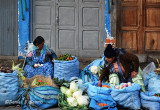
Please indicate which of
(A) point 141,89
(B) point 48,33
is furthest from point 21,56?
(A) point 141,89

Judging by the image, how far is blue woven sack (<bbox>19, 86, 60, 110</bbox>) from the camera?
17.2 feet

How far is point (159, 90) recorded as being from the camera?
5.34 m

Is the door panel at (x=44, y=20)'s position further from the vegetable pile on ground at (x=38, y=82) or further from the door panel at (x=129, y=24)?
the vegetable pile on ground at (x=38, y=82)

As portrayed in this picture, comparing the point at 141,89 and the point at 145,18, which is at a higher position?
the point at 145,18

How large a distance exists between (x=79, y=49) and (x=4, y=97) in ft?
13.9

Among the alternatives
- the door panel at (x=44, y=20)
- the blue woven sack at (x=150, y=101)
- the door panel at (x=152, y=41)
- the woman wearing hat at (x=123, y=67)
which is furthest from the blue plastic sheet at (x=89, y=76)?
the door panel at (x=152, y=41)

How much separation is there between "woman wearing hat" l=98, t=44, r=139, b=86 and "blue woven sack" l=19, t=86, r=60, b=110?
946 millimetres

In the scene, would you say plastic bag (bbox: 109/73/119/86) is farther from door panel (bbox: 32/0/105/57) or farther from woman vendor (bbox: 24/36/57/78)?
door panel (bbox: 32/0/105/57)

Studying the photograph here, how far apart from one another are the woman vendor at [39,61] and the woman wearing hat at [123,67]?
176 centimetres

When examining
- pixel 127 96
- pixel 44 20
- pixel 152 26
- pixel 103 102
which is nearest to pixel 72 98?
pixel 103 102

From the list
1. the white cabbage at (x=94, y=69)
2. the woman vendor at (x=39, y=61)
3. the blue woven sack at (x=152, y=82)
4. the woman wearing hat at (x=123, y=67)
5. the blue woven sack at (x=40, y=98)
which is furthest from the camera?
the woman vendor at (x=39, y=61)

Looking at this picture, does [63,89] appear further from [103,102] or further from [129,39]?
[129,39]

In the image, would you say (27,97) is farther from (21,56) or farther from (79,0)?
(79,0)

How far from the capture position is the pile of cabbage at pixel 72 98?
5180mm
